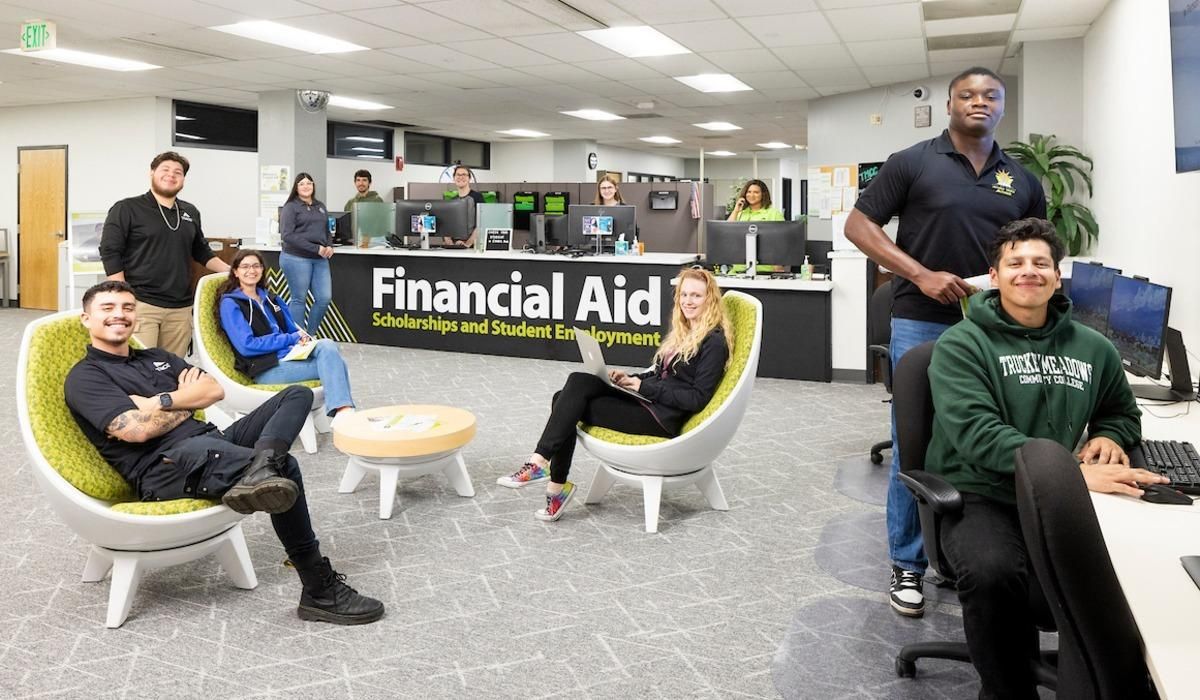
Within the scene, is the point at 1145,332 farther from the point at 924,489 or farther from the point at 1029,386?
the point at 924,489

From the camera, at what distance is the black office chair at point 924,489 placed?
203cm

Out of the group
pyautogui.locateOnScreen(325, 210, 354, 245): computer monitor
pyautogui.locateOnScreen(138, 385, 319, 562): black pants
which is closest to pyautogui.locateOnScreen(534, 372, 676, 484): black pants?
pyautogui.locateOnScreen(138, 385, 319, 562): black pants

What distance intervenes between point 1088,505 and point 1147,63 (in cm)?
440

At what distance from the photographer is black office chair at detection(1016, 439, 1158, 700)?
127 cm

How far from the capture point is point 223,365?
469 cm

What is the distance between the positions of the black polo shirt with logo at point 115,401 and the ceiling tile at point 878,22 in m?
5.34

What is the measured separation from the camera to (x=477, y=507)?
13.1 ft

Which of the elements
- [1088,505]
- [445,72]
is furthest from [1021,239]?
[445,72]

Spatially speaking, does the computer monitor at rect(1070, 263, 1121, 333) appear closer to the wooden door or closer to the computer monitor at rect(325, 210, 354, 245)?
the computer monitor at rect(325, 210, 354, 245)

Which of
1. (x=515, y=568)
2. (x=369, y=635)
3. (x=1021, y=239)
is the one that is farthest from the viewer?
(x=515, y=568)

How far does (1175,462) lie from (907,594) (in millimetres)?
1040

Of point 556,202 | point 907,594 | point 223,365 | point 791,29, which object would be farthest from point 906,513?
point 556,202

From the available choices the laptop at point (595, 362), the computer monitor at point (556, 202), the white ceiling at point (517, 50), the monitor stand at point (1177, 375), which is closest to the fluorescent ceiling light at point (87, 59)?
the white ceiling at point (517, 50)

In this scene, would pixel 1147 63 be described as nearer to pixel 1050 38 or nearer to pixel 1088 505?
pixel 1050 38
